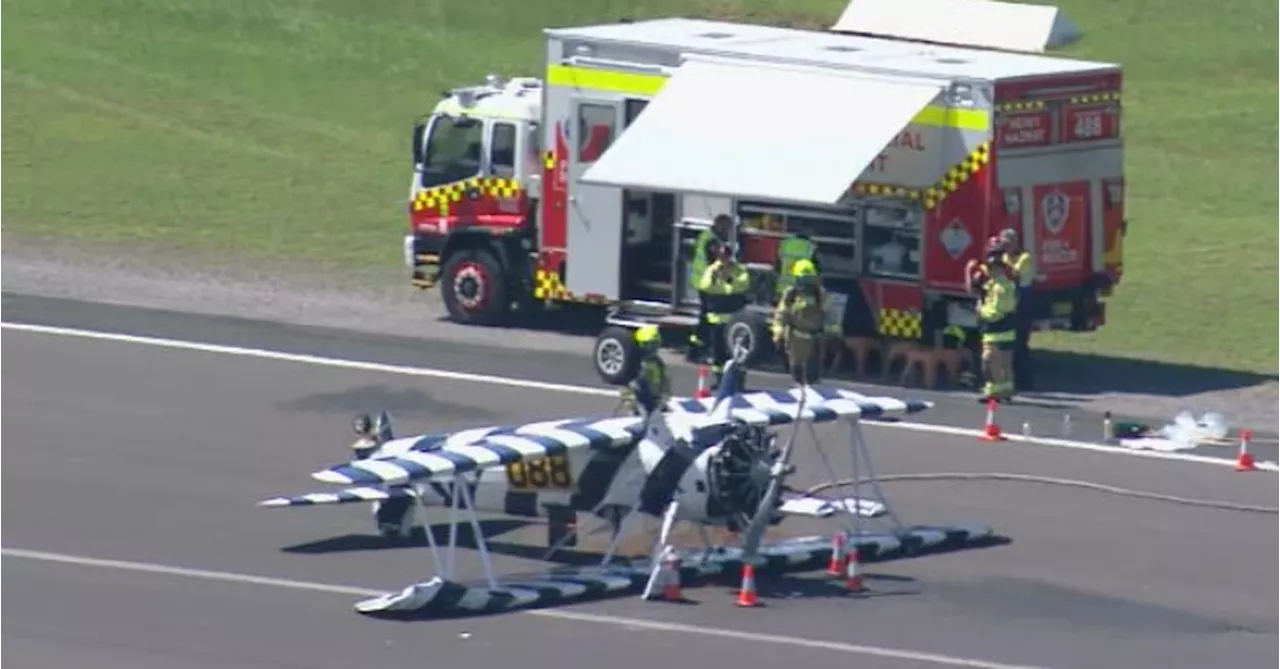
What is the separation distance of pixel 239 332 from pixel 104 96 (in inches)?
623

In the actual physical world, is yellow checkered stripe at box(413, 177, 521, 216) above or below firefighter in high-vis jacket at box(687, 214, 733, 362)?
above

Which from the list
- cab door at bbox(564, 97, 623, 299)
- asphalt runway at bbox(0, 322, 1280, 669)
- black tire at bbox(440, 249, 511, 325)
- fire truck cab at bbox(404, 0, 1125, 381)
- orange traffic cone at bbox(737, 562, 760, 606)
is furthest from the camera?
black tire at bbox(440, 249, 511, 325)

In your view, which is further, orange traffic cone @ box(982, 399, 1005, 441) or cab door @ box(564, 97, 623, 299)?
cab door @ box(564, 97, 623, 299)

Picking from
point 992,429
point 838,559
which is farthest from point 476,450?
point 992,429

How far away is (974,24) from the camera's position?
31859 millimetres

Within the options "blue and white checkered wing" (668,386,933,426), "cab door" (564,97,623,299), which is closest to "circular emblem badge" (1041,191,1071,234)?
"cab door" (564,97,623,299)

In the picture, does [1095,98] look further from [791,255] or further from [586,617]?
[586,617]

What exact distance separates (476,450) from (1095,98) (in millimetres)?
11155

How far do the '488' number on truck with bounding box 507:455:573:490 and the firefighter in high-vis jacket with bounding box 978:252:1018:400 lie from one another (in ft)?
24.9

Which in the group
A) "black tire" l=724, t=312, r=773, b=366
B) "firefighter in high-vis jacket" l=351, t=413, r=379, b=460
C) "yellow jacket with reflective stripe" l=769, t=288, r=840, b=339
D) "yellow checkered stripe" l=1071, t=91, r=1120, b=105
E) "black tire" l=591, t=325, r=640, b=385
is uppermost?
"yellow checkered stripe" l=1071, t=91, r=1120, b=105

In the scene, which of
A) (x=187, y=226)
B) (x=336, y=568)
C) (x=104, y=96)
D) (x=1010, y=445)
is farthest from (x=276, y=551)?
(x=104, y=96)

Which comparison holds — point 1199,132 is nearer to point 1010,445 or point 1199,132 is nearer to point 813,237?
point 813,237

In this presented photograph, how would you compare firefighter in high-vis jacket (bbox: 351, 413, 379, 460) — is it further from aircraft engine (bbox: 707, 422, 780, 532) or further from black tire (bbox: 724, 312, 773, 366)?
black tire (bbox: 724, 312, 773, 366)

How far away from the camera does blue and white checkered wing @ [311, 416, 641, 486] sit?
20156 millimetres
